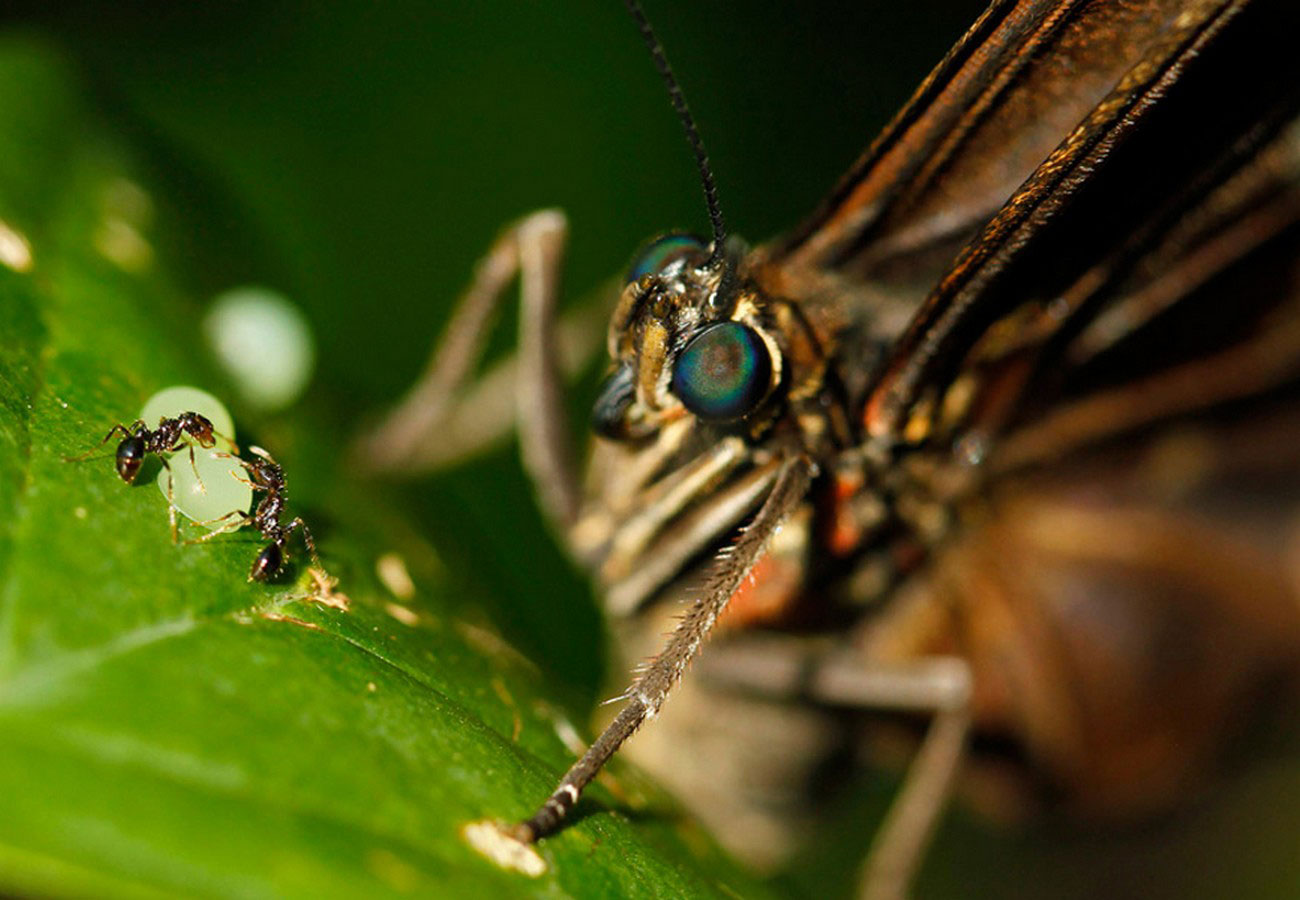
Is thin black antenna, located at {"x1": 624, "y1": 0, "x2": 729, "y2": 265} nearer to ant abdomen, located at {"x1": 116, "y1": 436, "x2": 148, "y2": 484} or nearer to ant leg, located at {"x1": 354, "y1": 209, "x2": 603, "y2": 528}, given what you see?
ant leg, located at {"x1": 354, "y1": 209, "x2": 603, "y2": 528}

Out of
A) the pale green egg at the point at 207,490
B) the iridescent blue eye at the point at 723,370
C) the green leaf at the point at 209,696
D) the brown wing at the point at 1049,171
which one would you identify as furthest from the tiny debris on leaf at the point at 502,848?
the brown wing at the point at 1049,171

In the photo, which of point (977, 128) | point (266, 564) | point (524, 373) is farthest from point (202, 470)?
point (977, 128)

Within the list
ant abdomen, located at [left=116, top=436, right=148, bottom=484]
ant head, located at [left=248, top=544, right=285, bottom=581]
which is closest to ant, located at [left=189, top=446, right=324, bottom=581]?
ant head, located at [left=248, top=544, right=285, bottom=581]

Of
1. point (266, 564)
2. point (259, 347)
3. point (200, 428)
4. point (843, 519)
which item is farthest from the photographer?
point (259, 347)

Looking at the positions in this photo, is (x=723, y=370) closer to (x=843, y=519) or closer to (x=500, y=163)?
(x=843, y=519)

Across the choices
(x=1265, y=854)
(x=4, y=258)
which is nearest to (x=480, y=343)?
(x=4, y=258)
